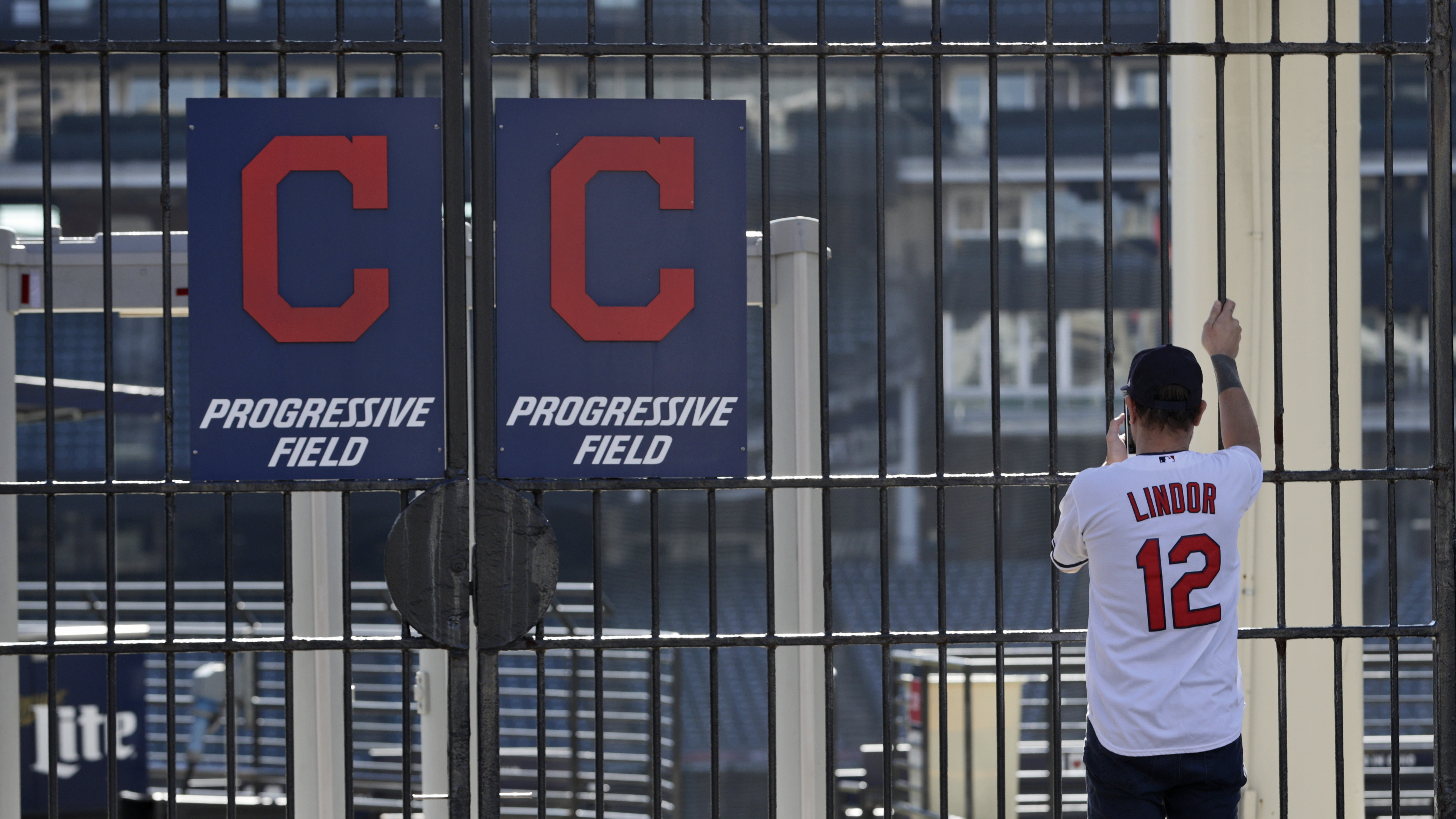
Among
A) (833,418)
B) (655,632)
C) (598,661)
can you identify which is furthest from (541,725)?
(833,418)

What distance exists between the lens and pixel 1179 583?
1804 millimetres

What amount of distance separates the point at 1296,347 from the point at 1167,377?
198 centimetres

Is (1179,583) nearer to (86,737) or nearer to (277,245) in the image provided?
(277,245)

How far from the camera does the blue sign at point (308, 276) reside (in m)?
2.14

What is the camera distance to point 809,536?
11.3 feet

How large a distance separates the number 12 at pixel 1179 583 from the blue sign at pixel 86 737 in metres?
5.31

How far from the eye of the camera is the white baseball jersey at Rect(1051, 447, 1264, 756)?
1.80 m

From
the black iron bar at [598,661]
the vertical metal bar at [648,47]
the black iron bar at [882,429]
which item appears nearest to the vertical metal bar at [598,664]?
the black iron bar at [598,661]

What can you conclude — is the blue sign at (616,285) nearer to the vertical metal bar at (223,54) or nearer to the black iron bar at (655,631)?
the black iron bar at (655,631)

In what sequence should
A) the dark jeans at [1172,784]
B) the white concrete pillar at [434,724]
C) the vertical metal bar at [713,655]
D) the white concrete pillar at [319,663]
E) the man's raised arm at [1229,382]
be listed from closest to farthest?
1. the dark jeans at [1172,784]
2. the man's raised arm at [1229,382]
3. the vertical metal bar at [713,655]
4. the white concrete pillar at [319,663]
5. the white concrete pillar at [434,724]

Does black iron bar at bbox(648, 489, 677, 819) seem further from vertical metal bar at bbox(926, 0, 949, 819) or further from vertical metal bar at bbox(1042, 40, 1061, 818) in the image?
vertical metal bar at bbox(1042, 40, 1061, 818)

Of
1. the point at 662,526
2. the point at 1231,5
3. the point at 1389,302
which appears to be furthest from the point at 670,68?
the point at 1389,302

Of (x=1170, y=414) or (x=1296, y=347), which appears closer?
(x=1170, y=414)

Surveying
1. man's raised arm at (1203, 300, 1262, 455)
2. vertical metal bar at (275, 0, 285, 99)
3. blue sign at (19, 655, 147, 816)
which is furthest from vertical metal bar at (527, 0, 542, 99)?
blue sign at (19, 655, 147, 816)
